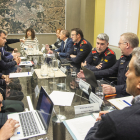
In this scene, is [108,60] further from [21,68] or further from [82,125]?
[82,125]

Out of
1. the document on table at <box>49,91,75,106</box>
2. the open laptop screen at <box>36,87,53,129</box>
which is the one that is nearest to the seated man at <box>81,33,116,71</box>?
the document on table at <box>49,91,75,106</box>

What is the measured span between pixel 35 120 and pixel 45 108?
0.50 ft

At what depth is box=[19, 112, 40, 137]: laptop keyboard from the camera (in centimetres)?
117

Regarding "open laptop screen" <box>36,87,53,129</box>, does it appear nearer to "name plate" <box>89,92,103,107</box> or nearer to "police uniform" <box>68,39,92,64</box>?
"name plate" <box>89,92,103,107</box>

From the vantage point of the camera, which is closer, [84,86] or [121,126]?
[121,126]

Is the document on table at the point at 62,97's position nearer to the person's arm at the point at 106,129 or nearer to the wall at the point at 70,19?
the person's arm at the point at 106,129

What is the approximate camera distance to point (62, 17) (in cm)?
712

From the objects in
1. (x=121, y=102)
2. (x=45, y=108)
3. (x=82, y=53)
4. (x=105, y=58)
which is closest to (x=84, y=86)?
(x=121, y=102)

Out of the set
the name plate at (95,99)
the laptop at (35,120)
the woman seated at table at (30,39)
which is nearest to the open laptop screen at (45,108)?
the laptop at (35,120)

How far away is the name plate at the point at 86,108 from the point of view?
1.34 m

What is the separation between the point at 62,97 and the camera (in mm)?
1684

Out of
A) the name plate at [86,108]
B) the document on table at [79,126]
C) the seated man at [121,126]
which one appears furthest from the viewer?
the name plate at [86,108]

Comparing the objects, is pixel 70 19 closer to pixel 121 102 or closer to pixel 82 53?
pixel 82 53

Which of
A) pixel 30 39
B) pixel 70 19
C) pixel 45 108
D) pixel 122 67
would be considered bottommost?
pixel 45 108
